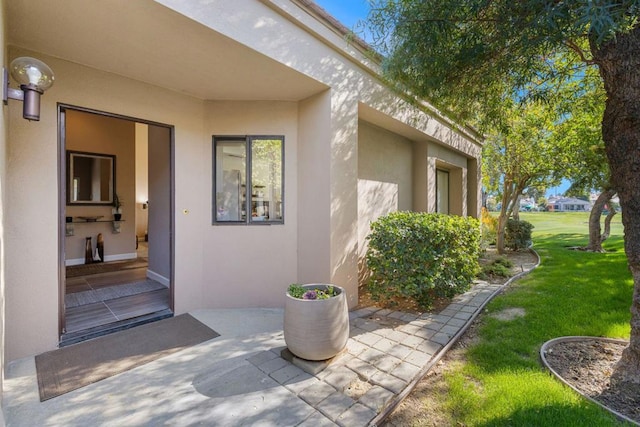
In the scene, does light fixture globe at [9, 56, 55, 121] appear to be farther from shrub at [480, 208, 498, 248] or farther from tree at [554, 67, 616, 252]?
shrub at [480, 208, 498, 248]

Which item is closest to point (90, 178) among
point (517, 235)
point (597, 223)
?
point (517, 235)

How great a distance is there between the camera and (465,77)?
3.70 metres

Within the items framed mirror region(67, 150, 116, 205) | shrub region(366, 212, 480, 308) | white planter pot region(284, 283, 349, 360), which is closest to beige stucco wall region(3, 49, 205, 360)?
white planter pot region(284, 283, 349, 360)

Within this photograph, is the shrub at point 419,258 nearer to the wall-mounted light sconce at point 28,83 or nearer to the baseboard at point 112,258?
the wall-mounted light sconce at point 28,83

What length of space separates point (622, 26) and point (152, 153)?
643 centimetres

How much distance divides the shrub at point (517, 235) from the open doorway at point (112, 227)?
10130 millimetres

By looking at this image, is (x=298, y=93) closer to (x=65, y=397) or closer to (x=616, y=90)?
(x=616, y=90)

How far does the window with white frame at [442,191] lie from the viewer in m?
8.94

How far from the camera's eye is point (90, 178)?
702 centimetres

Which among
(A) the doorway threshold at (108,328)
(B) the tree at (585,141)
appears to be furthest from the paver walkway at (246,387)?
(B) the tree at (585,141)

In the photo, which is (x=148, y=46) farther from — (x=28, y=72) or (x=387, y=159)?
(x=387, y=159)

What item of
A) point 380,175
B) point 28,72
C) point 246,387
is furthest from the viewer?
point 380,175

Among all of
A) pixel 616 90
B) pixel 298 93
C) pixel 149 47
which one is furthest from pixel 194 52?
pixel 616 90

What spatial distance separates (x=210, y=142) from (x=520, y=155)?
26.6 ft
